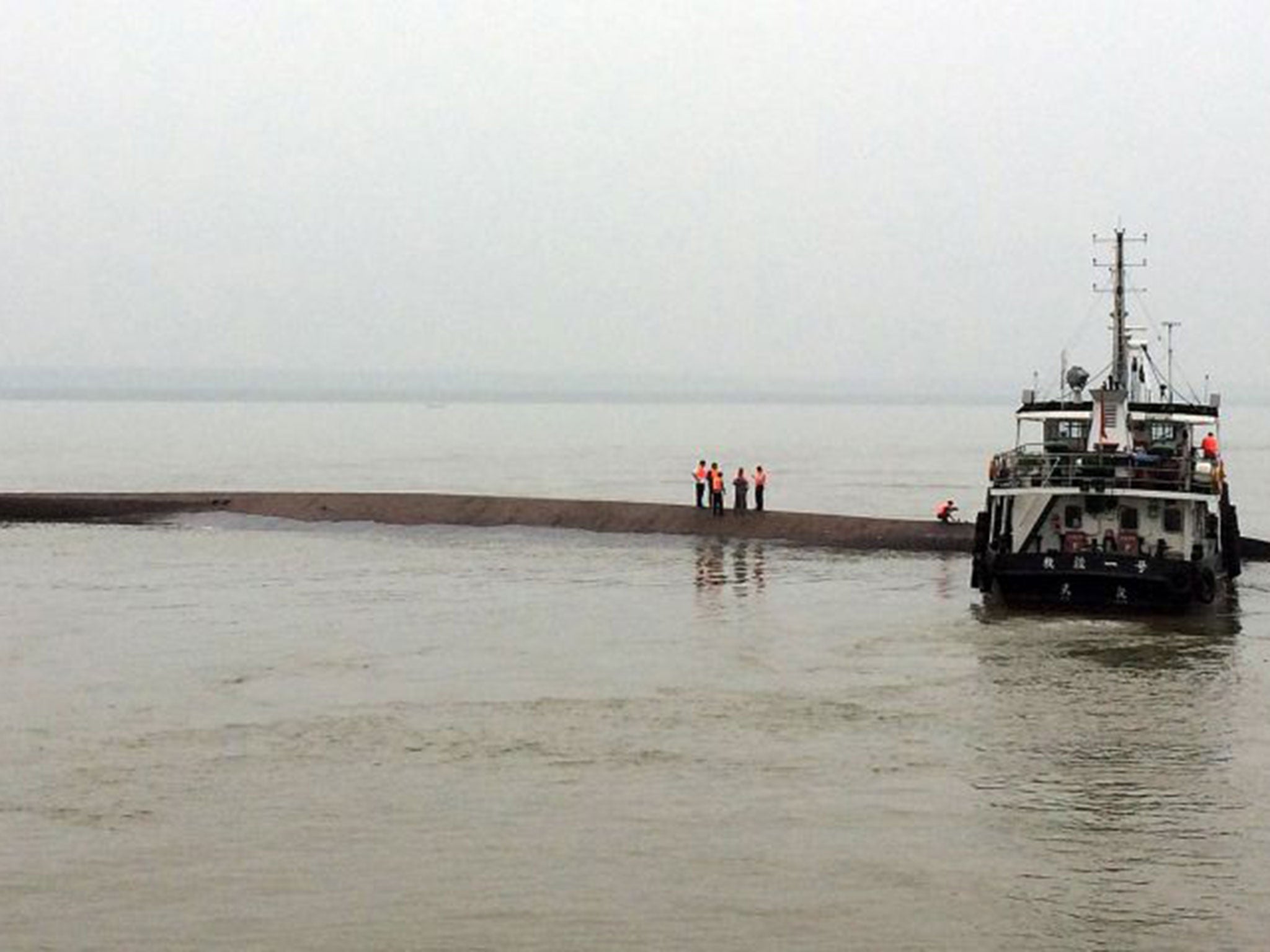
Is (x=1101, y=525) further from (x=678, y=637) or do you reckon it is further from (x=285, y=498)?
(x=285, y=498)

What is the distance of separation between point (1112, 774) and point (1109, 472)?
1690 cm

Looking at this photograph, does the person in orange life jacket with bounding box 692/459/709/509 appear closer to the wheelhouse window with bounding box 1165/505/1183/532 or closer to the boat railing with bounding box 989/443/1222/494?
the boat railing with bounding box 989/443/1222/494

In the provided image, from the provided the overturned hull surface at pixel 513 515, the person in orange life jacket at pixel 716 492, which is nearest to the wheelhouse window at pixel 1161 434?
the overturned hull surface at pixel 513 515

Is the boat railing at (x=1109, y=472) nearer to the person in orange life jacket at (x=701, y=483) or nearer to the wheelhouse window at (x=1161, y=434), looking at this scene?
the wheelhouse window at (x=1161, y=434)

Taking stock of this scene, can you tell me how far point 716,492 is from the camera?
54219mm

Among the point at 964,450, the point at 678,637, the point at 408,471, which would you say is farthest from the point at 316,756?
the point at 964,450

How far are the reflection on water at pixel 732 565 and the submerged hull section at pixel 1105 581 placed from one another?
6.36 metres

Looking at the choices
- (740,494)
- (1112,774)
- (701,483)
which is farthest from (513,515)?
(1112,774)

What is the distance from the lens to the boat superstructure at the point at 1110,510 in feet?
125

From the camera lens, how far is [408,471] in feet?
350

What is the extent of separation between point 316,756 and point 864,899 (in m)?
8.71

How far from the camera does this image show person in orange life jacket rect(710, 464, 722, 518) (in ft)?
177

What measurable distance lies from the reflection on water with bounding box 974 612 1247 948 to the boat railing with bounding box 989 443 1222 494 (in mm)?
3721

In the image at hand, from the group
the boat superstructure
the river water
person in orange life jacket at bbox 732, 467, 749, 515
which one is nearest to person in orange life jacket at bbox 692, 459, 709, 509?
person in orange life jacket at bbox 732, 467, 749, 515
